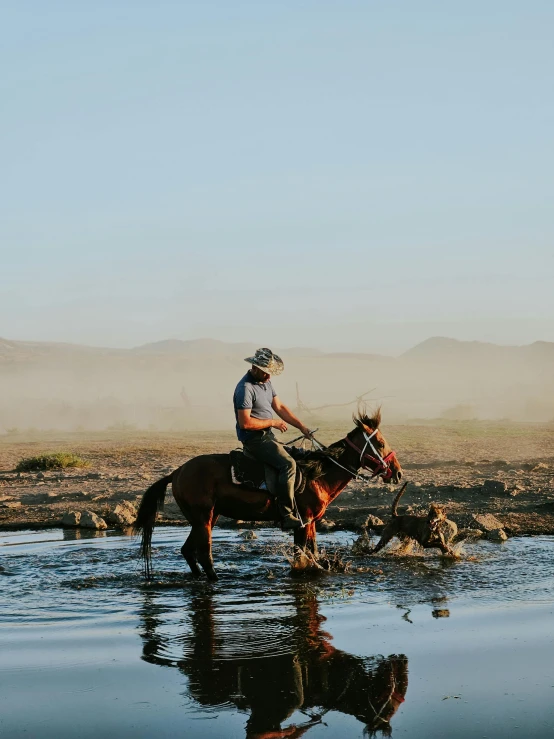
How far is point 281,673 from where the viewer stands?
651 centimetres

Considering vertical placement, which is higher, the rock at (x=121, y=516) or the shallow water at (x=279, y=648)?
the rock at (x=121, y=516)

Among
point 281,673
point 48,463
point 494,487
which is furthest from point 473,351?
point 281,673

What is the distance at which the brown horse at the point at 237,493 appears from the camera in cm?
1055

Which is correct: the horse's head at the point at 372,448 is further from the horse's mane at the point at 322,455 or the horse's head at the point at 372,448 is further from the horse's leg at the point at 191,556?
the horse's leg at the point at 191,556

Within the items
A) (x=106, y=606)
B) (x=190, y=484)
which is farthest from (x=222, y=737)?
(x=190, y=484)

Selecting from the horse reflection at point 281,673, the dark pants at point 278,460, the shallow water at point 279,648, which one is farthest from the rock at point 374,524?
the horse reflection at point 281,673

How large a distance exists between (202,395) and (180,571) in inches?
3316

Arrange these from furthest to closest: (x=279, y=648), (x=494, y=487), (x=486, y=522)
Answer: (x=494, y=487) < (x=486, y=522) < (x=279, y=648)

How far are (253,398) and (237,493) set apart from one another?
1.11 m

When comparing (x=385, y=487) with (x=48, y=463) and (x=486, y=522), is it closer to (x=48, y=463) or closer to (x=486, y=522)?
(x=486, y=522)

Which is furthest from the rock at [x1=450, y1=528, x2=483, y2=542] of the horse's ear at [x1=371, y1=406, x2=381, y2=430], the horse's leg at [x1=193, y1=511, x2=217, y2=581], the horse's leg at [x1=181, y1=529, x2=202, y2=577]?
the horse's leg at [x1=181, y1=529, x2=202, y2=577]

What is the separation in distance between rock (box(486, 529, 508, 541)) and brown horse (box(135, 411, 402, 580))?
2.06m

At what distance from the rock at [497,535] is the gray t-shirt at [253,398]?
3.85 metres

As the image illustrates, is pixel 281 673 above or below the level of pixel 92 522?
below
